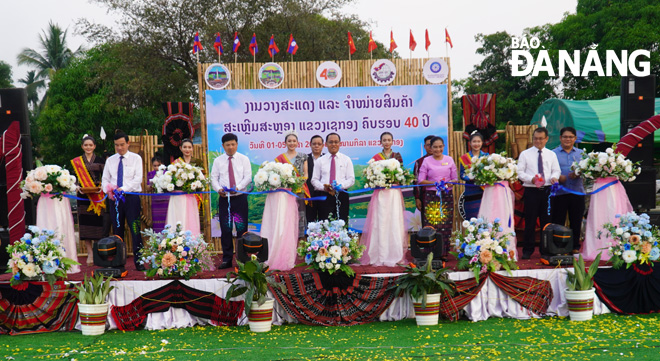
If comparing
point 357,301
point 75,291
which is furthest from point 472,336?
point 75,291

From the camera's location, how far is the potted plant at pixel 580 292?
645cm

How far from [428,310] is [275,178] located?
208 cm

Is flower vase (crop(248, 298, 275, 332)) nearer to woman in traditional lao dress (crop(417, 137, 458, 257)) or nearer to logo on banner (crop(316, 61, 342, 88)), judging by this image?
woman in traditional lao dress (crop(417, 137, 458, 257))

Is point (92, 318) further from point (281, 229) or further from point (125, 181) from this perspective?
point (281, 229)

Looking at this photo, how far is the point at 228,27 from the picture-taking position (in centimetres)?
1948

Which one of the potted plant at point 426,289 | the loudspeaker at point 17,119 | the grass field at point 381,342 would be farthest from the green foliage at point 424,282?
the loudspeaker at point 17,119

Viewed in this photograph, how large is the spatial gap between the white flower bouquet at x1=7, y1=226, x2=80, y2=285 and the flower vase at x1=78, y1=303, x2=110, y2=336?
0.51m

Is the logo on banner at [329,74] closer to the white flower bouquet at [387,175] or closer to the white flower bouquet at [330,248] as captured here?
the white flower bouquet at [387,175]

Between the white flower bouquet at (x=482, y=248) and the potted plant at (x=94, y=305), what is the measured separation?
341 cm

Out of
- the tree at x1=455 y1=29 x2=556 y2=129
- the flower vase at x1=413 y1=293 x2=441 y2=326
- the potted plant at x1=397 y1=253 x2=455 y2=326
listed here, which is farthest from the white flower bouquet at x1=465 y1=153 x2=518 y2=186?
the tree at x1=455 y1=29 x2=556 y2=129

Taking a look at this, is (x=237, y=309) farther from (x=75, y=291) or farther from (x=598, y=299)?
(x=598, y=299)

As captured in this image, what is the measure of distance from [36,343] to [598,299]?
17.6 feet

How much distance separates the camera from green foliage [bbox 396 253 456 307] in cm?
634

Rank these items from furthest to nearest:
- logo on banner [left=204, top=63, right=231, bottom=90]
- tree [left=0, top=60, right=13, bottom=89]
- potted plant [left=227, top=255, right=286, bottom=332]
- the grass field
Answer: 1. tree [left=0, top=60, right=13, bottom=89]
2. logo on banner [left=204, top=63, right=231, bottom=90]
3. potted plant [left=227, top=255, right=286, bottom=332]
4. the grass field
